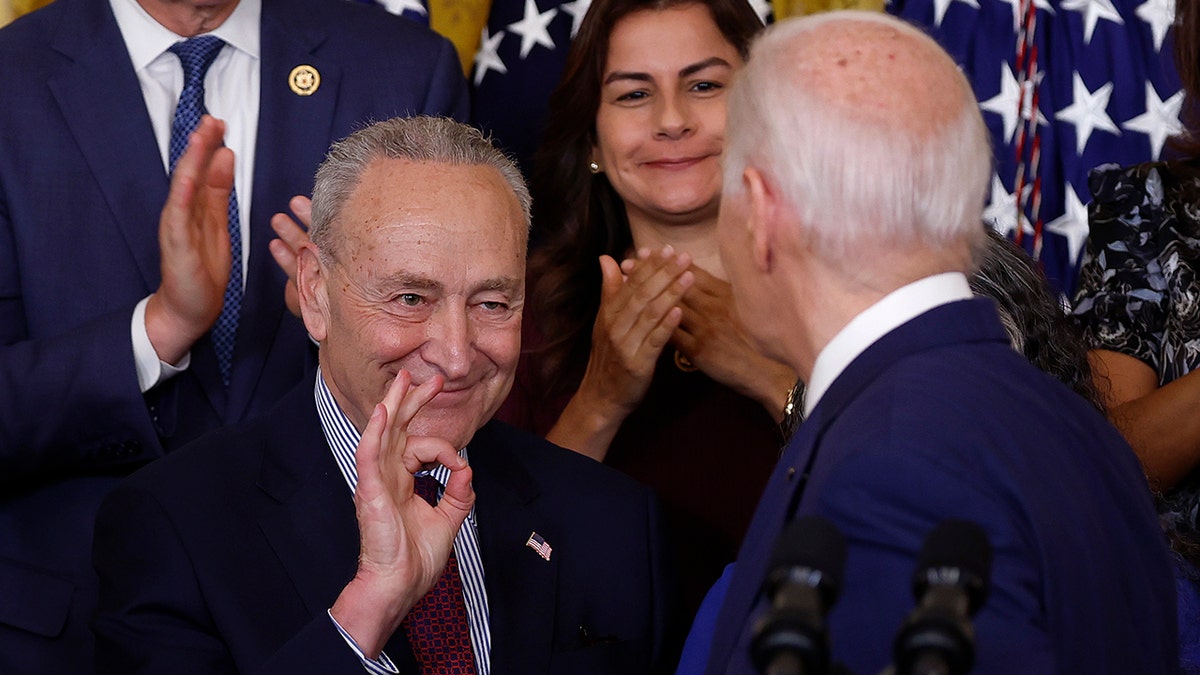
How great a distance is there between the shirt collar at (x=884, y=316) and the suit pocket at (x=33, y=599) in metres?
1.74

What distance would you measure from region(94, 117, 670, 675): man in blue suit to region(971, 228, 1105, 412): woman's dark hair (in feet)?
2.33

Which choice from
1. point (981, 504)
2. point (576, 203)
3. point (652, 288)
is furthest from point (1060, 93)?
point (981, 504)

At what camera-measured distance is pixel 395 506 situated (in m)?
2.18

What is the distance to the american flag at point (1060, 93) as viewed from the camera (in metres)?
4.29

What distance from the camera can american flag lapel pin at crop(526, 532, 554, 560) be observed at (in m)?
2.61

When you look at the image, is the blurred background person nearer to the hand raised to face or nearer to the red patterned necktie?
the red patterned necktie

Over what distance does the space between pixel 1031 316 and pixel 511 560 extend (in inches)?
35.6

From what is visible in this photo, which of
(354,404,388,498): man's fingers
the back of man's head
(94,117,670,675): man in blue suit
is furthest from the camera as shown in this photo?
(94,117,670,675): man in blue suit

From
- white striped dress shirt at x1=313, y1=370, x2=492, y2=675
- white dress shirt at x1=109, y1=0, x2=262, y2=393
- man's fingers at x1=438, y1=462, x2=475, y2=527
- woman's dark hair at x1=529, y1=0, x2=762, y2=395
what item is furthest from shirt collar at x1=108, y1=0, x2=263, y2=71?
man's fingers at x1=438, y1=462, x2=475, y2=527

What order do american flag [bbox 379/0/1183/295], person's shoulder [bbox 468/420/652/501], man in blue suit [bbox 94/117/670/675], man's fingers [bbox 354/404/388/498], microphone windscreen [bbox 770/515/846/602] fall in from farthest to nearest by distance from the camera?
american flag [bbox 379/0/1183/295] < person's shoulder [bbox 468/420/652/501] < man in blue suit [bbox 94/117/670/675] < man's fingers [bbox 354/404/388/498] < microphone windscreen [bbox 770/515/846/602]

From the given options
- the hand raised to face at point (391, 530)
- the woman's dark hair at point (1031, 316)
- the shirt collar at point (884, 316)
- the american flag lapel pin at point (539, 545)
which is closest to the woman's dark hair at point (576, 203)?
A: the american flag lapel pin at point (539, 545)

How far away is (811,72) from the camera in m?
1.80

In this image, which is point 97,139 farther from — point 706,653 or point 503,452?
point 706,653

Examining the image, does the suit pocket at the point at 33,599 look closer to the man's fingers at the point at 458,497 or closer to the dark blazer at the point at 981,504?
the man's fingers at the point at 458,497
